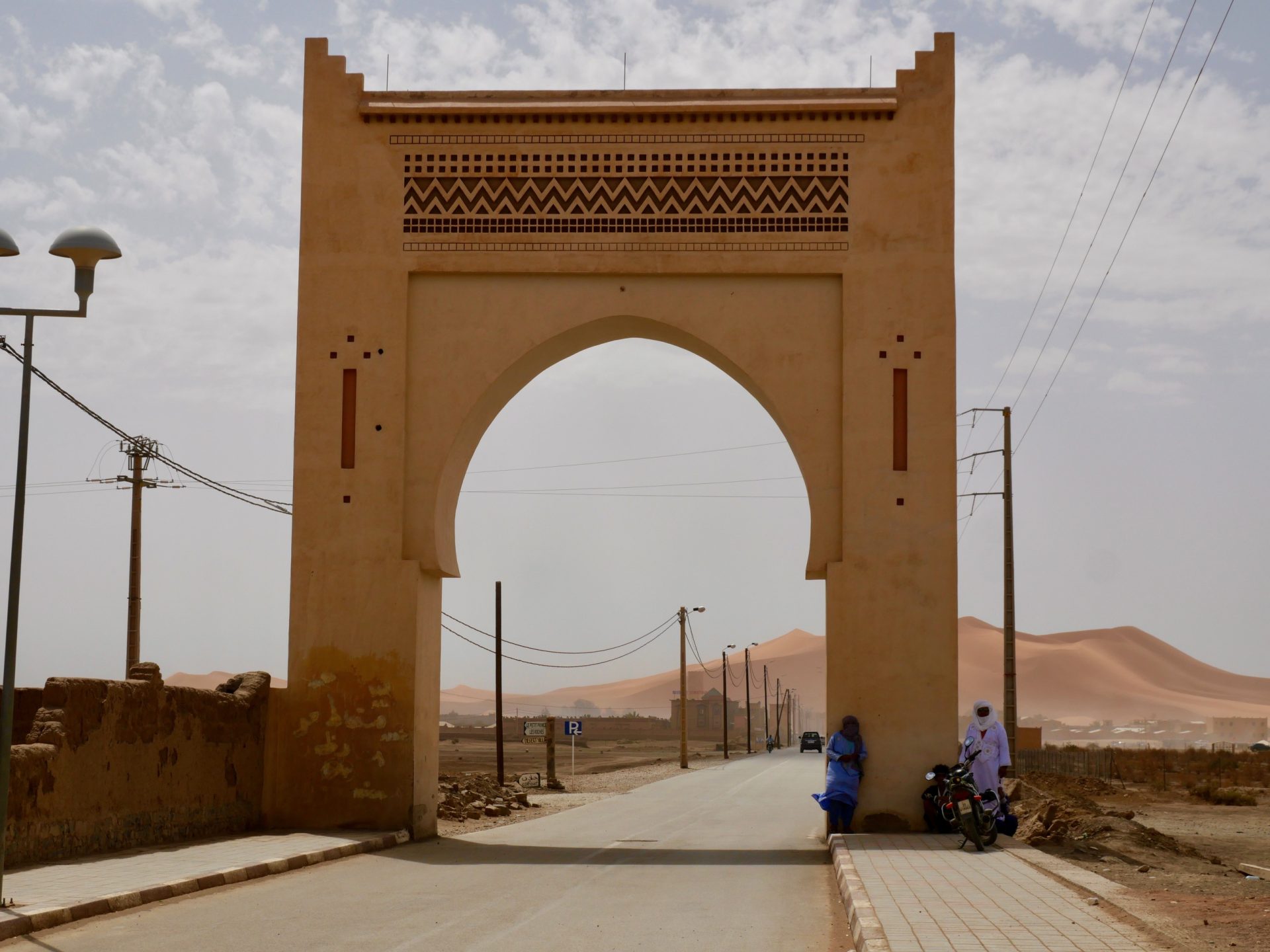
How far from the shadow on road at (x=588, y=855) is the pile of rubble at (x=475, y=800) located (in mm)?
2591

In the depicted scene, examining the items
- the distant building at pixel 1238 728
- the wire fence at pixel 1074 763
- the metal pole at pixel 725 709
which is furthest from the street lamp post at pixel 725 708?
the distant building at pixel 1238 728

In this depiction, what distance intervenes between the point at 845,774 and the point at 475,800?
8.61m

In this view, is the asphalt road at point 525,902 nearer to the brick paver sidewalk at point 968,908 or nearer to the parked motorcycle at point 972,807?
the brick paver sidewalk at point 968,908

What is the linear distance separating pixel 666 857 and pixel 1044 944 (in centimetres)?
664

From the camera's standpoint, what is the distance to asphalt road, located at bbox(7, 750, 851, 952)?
797 cm

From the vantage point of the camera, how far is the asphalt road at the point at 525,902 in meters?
7.97

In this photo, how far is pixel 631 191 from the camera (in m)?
15.0

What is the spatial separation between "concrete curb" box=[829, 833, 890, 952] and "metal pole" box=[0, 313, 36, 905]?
4947 millimetres

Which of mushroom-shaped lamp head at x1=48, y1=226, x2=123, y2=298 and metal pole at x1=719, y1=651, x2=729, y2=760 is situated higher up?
mushroom-shaped lamp head at x1=48, y1=226, x2=123, y2=298

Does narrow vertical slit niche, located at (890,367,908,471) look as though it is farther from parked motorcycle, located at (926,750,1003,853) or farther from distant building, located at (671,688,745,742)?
distant building, located at (671,688,745,742)

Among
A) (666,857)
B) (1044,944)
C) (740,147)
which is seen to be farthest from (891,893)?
(740,147)

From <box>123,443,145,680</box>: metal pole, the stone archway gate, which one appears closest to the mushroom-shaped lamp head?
the stone archway gate

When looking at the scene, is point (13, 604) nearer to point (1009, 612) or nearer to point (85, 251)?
point (85, 251)

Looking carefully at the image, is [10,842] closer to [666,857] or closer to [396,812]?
[396,812]
